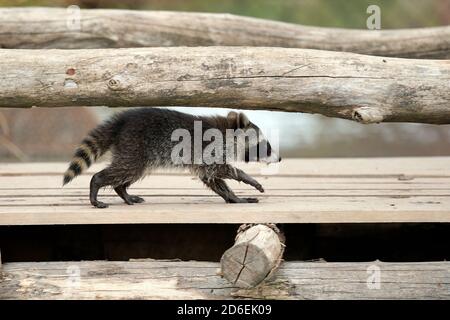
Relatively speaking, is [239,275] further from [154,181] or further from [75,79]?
[154,181]

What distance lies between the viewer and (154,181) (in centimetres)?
645

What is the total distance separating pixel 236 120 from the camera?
19.1 feet

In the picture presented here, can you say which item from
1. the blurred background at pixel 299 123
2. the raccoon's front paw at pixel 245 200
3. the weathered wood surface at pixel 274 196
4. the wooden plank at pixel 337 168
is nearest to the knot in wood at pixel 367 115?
the weathered wood surface at pixel 274 196

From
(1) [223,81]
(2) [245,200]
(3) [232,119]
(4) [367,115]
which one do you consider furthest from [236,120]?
(4) [367,115]

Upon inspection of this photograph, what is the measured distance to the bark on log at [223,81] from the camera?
4.70 metres

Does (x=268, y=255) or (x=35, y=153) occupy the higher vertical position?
(x=35, y=153)

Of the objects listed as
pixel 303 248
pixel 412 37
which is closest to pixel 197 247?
pixel 303 248

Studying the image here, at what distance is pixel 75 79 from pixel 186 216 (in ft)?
3.10

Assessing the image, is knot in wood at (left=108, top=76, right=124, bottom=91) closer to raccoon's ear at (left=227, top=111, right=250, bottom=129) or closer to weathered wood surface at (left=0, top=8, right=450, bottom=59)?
raccoon's ear at (left=227, top=111, right=250, bottom=129)

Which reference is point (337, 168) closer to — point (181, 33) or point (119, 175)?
point (181, 33)

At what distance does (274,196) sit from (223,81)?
3.58 ft

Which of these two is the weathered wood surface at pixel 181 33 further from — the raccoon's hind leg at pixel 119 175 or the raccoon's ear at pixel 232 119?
the raccoon's hind leg at pixel 119 175

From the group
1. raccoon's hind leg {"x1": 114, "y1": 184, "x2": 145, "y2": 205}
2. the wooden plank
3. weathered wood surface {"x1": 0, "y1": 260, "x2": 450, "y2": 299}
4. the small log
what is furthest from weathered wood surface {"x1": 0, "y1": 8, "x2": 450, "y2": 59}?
the small log

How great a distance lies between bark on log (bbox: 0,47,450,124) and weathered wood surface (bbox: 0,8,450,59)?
1982 millimetres
